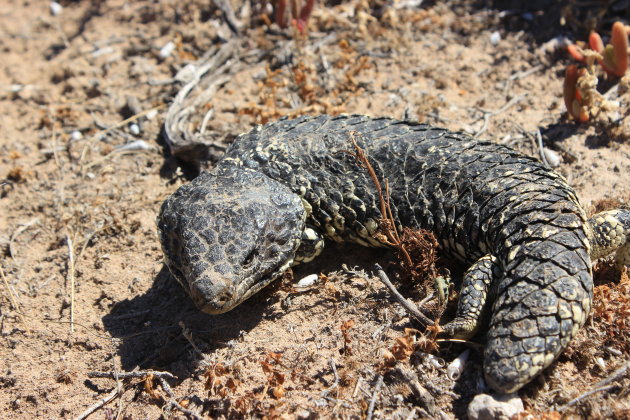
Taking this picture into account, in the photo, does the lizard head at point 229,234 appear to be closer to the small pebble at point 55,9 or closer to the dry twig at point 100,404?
the dry twig at point 100,404

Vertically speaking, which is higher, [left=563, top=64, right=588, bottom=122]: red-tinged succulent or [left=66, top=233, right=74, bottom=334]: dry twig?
[left=563, top=64, right=588, bottom=122]: red-tinged succulent

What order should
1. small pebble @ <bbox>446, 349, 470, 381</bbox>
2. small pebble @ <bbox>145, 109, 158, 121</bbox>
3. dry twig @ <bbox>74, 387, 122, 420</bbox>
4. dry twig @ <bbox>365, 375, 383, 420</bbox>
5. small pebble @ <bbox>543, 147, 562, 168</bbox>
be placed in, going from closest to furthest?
dry twig @ <bbox>365, 375, 383, 420</bbox>
small pebble @ <bbox>446, 349, 470, 381</bbox>
dry twig @ <bbox>74, 387, 122, 420</bbox>
small pebble @ <bbox>543, 147, 562, 168</bbox>
small pebble @ <bbox>145, 109, 158, 121</bbox>

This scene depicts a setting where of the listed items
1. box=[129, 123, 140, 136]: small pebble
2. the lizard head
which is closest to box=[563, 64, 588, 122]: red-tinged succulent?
the lizard head

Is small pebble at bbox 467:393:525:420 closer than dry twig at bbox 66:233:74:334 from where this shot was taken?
Yes

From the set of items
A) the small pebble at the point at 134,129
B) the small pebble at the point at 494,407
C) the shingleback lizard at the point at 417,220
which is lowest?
the small pebble at the point at 134,129

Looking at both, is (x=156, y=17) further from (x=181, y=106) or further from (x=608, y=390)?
(x=608, y=390)

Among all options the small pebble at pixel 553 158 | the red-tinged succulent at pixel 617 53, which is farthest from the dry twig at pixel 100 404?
the red-tinged succulent at pixel 617 53

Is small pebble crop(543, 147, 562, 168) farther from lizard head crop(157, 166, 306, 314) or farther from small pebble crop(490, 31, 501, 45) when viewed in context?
lizard head crop(157, 166, 306, 314)
